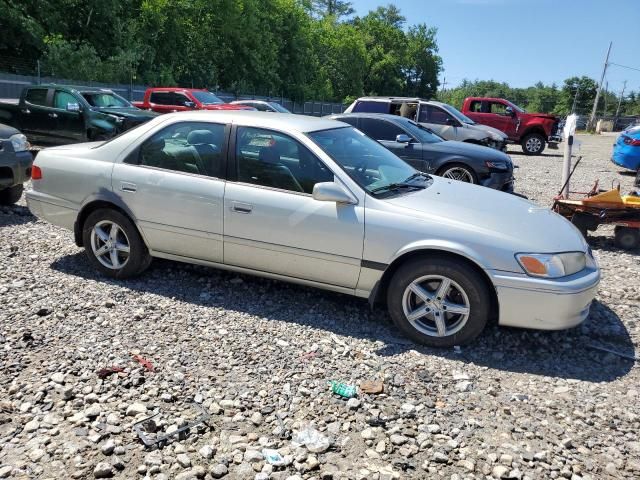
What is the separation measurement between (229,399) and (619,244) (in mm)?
5735

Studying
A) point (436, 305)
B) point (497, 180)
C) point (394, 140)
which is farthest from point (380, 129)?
point (436, 305)

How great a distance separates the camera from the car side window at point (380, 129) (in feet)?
32.5

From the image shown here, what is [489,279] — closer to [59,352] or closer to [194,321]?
[194,321]

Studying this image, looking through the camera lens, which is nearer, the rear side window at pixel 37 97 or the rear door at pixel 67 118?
the rear door at pixel 67 118

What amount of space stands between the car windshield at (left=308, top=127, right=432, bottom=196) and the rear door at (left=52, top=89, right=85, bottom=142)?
9.49m

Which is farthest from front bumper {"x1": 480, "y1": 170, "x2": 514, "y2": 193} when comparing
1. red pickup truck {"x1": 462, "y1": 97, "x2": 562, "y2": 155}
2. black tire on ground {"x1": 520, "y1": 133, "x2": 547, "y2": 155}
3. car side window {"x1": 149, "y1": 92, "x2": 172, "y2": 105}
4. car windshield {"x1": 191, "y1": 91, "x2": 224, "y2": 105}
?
black tire on ground {"x1": 520, "y1": 133, "x2": 547, "y2": 155}

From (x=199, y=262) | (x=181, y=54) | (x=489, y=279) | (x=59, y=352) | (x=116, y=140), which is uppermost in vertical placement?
(x=181, y=54)

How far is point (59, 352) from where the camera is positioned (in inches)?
145

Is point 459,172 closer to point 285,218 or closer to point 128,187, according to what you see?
point 285,218

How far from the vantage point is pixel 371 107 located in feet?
46.2

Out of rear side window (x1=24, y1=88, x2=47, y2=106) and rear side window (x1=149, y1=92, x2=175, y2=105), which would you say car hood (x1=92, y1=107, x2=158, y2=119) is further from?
rear side window (x1=149, y1=92, x2=175, y2=105)

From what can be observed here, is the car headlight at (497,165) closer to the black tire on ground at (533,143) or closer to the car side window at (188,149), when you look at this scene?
the car side window at (188,149)

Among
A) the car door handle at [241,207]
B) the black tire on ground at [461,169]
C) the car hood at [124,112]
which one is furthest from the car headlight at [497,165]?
the car hood at [124,112]

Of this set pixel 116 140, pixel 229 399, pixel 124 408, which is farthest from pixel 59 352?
pixel 116 140
